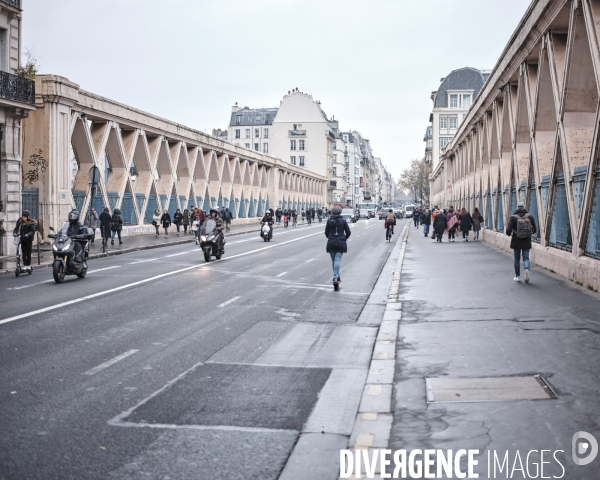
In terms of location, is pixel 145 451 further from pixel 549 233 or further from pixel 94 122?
pixel 94 122

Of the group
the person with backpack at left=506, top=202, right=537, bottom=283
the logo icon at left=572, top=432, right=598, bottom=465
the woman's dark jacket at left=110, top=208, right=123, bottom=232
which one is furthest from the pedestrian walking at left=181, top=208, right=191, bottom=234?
the logo icon at left=572, top=432, right=598, bottom=465

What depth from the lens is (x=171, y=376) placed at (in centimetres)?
695

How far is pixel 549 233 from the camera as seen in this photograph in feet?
60.2

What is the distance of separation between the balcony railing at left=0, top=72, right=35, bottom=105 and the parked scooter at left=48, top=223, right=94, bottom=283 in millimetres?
10092

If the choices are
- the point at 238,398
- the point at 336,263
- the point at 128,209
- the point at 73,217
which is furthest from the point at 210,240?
the point at 128,209

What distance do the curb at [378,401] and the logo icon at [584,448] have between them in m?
1.21

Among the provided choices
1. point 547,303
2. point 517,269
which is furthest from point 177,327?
point 517,269

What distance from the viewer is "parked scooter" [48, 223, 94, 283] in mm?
15997

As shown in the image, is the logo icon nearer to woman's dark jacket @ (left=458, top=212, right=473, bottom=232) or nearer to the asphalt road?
the asphalt road

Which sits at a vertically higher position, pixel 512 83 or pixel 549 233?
pixel 512 83

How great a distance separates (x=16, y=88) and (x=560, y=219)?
1869 centimetres

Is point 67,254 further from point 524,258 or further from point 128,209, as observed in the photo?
point 128,209

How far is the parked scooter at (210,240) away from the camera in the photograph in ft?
73.1

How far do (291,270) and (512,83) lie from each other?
39.8 ft
